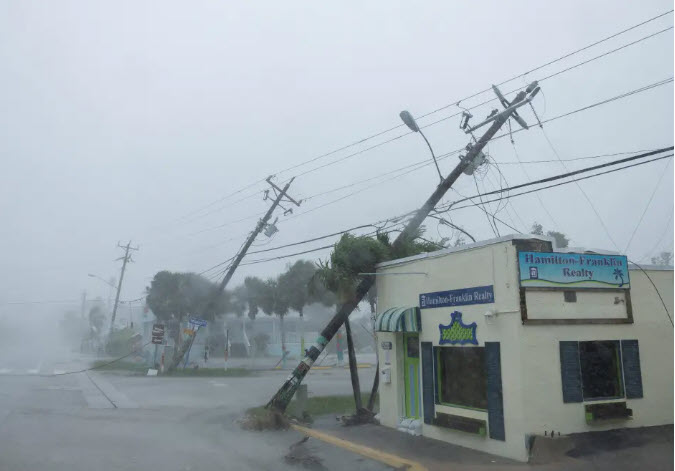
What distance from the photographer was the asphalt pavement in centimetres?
970

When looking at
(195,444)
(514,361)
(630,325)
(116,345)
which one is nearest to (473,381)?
(514,361)

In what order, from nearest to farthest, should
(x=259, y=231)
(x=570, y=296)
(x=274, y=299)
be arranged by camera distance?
(x=570, y=296)
(x=259, y=231)
(x=274, y=299)

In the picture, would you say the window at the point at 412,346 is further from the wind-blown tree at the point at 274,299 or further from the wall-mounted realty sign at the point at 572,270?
the wind-blown tree at the point at 274,299

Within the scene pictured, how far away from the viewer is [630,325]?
10.6 metres

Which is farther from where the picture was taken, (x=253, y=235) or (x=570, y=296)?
(x=253, y=235)

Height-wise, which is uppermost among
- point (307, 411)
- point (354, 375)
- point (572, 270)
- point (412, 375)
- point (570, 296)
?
point (572, 270)

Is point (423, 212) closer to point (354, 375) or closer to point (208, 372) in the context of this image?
point (354, 375)

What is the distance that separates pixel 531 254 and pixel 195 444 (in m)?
7.50

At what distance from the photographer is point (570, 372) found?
9.68 meters

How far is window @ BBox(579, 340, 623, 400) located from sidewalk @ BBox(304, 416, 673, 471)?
67 cm

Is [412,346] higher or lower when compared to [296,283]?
lower

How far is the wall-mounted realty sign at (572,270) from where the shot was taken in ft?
31.9

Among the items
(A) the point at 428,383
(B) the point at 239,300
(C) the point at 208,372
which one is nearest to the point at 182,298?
(B) the point at 239,300

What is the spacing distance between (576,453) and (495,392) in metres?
1.51
